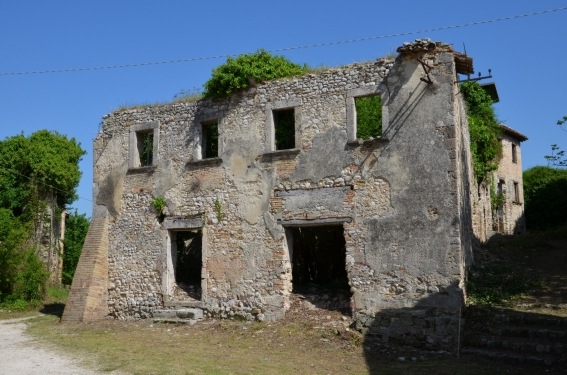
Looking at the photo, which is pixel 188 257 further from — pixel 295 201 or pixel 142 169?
pixel 295 201

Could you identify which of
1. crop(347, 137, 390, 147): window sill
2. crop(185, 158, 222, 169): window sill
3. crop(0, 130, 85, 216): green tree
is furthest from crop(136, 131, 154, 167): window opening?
crop(0, 130, 85, 216): green tree

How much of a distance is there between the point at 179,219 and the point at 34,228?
33.3ft

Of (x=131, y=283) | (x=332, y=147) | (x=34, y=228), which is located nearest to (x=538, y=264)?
(x=332, y=147)

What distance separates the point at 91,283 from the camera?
15461 mm

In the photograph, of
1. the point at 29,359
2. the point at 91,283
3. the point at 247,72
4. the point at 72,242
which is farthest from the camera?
the point at 72,242

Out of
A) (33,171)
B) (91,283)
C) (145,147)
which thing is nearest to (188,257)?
(91,283)

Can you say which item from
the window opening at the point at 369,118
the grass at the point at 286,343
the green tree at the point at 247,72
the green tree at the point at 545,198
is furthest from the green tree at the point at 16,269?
the green tree at the point at 545,198

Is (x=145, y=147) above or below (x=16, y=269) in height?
above

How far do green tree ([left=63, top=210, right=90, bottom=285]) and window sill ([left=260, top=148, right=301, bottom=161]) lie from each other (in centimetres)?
1378

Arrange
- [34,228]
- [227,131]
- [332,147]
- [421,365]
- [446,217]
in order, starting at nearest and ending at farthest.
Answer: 1. [421,365]
2. [446,217]
3. [332,147]
4. [227,131]
5. [34,228]

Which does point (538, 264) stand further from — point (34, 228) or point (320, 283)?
point (34, 228)

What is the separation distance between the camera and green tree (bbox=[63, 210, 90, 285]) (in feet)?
81.8

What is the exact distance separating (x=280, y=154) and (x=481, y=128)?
408 inches

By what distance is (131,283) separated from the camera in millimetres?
15422
